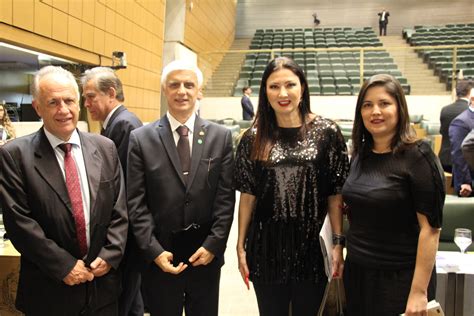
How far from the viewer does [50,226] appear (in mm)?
1557

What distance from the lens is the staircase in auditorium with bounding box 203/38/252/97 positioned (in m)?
11.0

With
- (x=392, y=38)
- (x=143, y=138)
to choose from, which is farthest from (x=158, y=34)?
(x=392, y=38)

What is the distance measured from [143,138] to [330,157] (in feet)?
2.53

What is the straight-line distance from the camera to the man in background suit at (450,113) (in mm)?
4332

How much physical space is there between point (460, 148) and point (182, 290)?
2816 millimetres

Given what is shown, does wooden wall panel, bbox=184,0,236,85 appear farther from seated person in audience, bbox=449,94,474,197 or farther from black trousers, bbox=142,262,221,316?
black trousers, bbox=142,262,221,316

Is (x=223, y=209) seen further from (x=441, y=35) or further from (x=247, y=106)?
(x=441, y=35)

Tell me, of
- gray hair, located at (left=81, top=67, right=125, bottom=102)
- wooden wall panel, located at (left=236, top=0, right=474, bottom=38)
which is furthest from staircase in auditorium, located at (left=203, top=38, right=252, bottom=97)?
gray hair, located at (left=81, top=67, right=125, bottom=102)

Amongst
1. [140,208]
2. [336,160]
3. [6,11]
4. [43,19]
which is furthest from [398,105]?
[43,19]

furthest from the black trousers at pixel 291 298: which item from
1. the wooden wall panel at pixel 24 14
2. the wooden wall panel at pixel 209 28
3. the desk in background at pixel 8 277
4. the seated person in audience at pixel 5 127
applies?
the wooden wall panel at pixel 209 28

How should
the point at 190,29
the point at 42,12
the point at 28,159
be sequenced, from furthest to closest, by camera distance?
the point at 190,29 → the point at 42,12 → the point at 28,159

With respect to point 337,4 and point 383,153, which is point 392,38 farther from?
point 383,153

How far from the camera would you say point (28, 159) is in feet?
5.12

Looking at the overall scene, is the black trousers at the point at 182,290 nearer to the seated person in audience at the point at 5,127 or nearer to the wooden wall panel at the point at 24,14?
the seated person in audience at the point at 5,127
